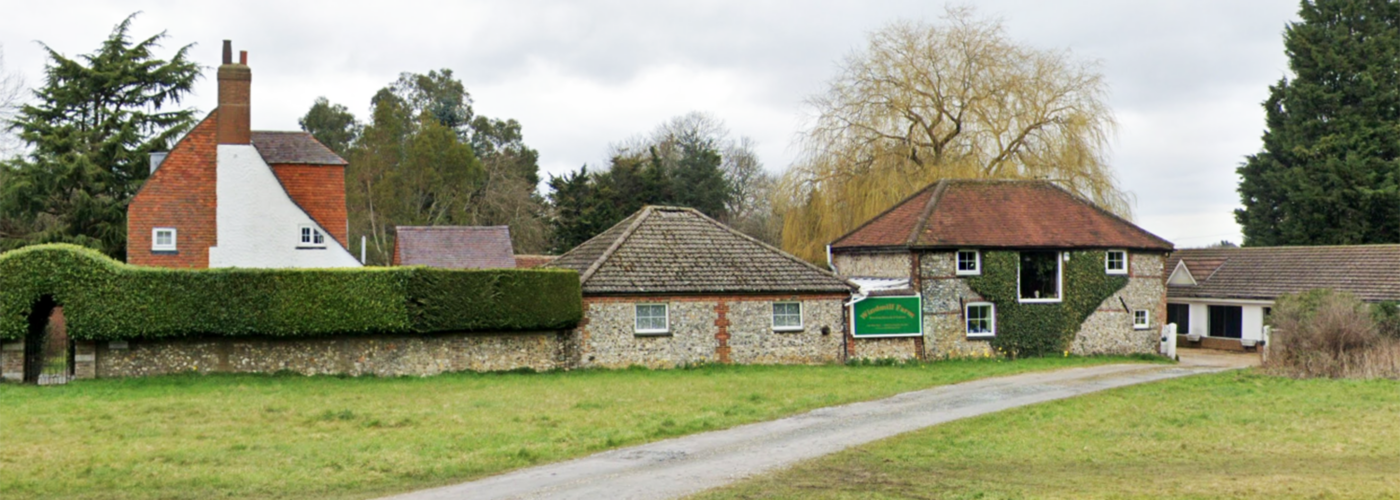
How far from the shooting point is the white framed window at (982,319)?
115ft

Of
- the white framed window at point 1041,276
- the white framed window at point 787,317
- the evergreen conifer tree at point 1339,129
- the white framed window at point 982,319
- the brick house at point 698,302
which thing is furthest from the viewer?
the evergreen conifer tree at point 1339,129

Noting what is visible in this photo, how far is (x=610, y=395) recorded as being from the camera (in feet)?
76.8

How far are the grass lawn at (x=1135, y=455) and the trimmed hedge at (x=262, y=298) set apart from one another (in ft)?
43.1

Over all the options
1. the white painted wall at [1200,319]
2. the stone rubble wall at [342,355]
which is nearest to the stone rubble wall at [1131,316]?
the white painted wall at [1200,319]

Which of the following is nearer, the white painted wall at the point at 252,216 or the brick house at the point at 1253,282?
the white painted wall at the point at 252,216

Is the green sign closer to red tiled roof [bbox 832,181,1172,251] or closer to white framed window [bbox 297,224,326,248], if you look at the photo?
red tiled roof [bbox 832,181,1172,251]

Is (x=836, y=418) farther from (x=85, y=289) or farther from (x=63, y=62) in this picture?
(x=63, y=62)

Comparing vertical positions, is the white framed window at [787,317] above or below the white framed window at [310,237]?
below

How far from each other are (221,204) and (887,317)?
22.1 metres

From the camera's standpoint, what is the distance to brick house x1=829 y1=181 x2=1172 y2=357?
34625 mm

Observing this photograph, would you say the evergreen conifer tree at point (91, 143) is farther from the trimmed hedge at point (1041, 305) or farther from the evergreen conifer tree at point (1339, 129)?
the evergreen conifer tree at point (1339, 129)

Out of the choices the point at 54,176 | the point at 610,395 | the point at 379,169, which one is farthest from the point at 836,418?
the point at 379,169

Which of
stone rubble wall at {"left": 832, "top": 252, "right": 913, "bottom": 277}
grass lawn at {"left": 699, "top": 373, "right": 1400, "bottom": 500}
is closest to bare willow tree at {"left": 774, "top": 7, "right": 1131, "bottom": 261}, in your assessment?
stone rubble wall at {"left": 832, "top": 252, "right": 913, "bottom": 277}


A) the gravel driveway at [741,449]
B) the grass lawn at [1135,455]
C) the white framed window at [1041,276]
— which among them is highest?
the white framed window at [1041,276]
